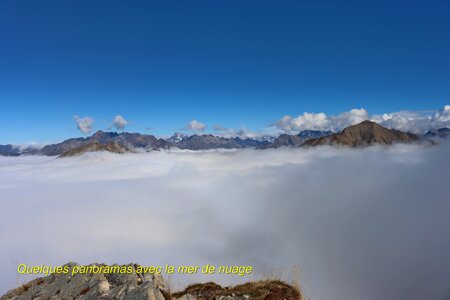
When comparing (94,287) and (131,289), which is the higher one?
(131,289)

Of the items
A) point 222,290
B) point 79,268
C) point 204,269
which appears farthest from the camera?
point 204,269

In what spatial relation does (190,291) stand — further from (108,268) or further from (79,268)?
(79,268)

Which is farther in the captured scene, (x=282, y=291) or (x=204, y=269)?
(x=204, y=269)

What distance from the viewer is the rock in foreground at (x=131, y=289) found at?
14.7 m

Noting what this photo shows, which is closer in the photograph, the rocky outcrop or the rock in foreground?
the rocky outcrop

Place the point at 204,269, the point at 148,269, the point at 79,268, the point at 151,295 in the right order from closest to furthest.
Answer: the point at 151,295, the point at 148,269, the point at 79,268, the point at 204,269

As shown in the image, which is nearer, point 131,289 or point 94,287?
point 131,289

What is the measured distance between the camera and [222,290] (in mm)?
16766

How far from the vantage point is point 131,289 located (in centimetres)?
1478

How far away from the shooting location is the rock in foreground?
579 inches

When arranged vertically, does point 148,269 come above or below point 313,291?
above

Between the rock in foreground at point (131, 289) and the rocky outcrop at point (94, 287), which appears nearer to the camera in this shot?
the rocky outcrop at point (94, 287)

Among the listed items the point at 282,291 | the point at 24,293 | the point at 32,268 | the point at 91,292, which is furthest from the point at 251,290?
the point at 32,268

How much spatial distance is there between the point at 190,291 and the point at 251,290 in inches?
137
